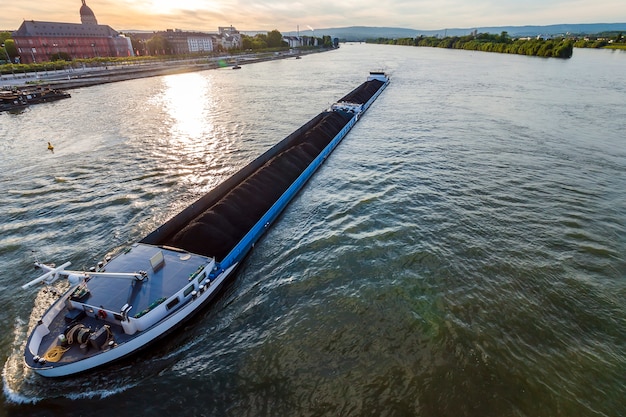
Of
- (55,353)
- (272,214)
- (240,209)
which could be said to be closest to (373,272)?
(272,214)

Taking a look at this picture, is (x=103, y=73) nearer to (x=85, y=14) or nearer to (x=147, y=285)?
(x=147, y=285)

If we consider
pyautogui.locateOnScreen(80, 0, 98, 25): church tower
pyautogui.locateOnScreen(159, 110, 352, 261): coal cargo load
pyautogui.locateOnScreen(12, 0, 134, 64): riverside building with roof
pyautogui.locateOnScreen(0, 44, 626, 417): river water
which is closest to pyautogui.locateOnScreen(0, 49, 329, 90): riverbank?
pyautogui.locateOnScreen(12, 0, 134, 64): riverside building with roof

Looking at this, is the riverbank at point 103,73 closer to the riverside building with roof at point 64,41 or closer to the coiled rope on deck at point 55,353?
the riverside building with roof at point 64,41

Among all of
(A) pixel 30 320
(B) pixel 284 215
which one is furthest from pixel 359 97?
(A) pixel 30 320

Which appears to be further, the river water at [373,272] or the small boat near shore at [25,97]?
the small boat near shore at [25,97]

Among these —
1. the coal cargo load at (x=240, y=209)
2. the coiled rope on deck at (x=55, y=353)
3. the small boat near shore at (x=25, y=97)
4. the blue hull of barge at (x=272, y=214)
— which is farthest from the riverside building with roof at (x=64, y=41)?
the coiled rope on deck at (x=55, y=353)

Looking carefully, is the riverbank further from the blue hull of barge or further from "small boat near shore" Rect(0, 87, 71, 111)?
the blue hull of barge
